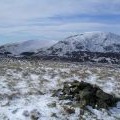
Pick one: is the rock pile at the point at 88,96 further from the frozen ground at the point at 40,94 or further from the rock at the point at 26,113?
the rock at the point at 26,113

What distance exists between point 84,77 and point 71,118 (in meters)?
13.3

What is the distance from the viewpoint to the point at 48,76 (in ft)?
105

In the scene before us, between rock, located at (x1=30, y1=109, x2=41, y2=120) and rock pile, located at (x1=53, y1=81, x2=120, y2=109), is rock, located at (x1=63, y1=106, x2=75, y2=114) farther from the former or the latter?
rock, located at (x1=30, y1=109, x2=41, y2=120)

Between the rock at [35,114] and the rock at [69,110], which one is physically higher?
the rock at [69,110]

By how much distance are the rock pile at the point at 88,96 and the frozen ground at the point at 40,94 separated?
1.50ft

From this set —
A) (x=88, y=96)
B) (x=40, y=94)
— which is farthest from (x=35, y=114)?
(x=40, y=94)

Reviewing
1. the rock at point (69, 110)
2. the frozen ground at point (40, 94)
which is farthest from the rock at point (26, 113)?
the rock at point (69, 110)

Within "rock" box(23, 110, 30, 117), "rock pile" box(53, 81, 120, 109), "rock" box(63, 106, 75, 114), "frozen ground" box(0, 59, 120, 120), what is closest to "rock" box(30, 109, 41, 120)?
"frozen ground" box(0, 59, 120, 120)

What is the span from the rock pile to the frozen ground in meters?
0.46

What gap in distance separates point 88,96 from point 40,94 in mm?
4175

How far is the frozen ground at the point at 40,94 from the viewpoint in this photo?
1964 cm

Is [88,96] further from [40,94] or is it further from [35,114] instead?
[40,94]

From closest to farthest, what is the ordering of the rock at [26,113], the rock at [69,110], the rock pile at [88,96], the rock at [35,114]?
1. the rock at [35,114]
2. the rock at [26,113]
3. the rock at [69,110]
4. the rock pile at [88,96]

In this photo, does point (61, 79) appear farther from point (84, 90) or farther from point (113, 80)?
point (84, 90)
